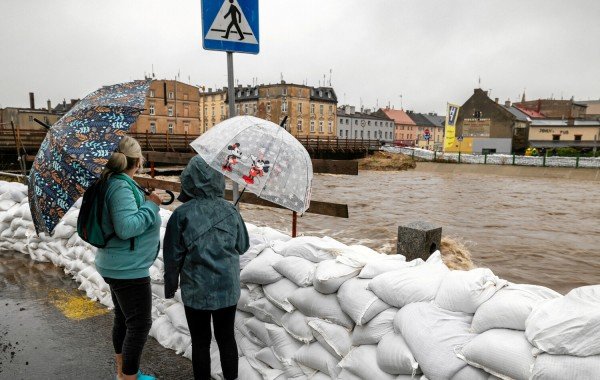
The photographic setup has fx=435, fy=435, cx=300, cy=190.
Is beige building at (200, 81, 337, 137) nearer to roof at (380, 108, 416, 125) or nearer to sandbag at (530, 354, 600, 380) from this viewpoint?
roof at (380, 108, 416, 125)

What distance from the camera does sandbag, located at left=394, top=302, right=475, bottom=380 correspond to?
1.71m

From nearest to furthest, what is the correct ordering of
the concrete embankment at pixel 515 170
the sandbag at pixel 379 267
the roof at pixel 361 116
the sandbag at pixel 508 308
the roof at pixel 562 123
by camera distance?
the sandbag at pixel 508 308 < the sandbag at pixel 379 267 < the concrete embankment at pixel 515 170 < the roof at pixel 562 123 < the roof at pixel 361 116

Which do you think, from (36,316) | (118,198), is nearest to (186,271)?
(118,198)

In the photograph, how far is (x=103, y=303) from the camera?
3873 mm

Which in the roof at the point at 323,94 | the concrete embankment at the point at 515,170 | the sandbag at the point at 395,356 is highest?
the roof at the point at 323,94

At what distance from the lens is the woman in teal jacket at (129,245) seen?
2.14 meters

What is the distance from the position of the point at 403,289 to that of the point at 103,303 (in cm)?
293

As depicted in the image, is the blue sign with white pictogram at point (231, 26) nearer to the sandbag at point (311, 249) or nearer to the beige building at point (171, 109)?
the sandbag at point (311, 249)

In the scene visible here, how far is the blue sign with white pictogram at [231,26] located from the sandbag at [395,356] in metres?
2.01

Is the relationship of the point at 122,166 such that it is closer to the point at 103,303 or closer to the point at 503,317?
the point at 503,317

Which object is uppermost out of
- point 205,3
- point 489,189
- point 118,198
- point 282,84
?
point 282,84

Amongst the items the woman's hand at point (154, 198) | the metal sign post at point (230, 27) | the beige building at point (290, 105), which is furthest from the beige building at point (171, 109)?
the woman's hand at point (154, 198)

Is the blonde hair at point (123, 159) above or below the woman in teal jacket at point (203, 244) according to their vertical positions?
above

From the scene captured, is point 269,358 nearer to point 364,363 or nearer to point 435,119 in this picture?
point 364,363
